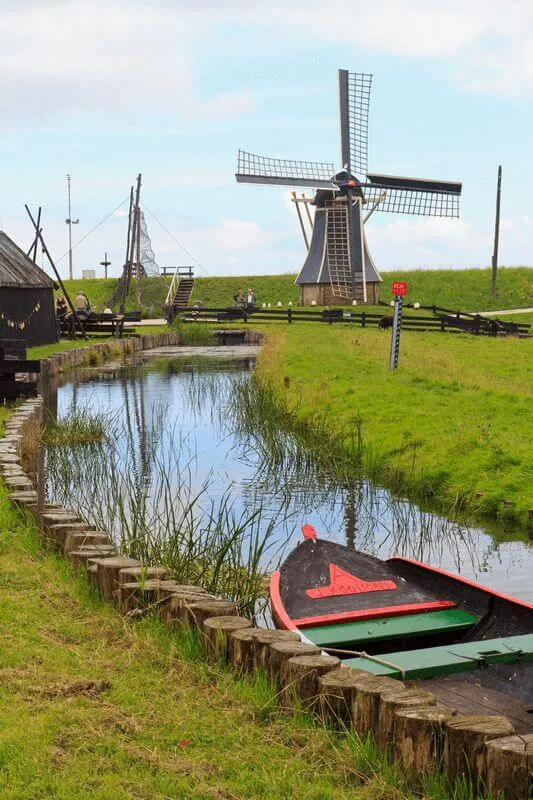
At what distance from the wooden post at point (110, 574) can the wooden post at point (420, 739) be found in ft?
10.4

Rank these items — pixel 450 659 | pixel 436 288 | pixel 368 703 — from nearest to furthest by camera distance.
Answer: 1. pixel 368 703
2. pixel 450 659
3. pixel 436 288

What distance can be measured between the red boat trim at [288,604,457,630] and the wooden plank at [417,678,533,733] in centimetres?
117

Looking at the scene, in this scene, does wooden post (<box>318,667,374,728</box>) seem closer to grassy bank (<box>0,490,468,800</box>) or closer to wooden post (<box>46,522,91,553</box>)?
A: grassy bank (<box>0,490,468,800</box>)

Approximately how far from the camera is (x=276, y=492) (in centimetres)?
1374

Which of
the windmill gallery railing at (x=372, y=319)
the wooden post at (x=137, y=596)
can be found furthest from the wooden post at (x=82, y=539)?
the windmill gallery railing at (x=372, y=319)

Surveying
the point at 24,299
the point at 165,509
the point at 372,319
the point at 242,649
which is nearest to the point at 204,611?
the point at 242,649

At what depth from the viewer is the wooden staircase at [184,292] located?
2458 inches

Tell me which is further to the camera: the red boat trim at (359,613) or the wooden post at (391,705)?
the red boat trim at (359,613)

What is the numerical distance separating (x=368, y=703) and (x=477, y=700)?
1201 millimetres

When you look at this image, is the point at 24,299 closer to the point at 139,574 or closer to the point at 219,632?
the point at 139,574

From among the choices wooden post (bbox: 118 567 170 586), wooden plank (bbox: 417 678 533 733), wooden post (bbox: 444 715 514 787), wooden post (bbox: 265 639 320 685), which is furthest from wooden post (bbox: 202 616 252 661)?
wooden post (bbox: 444 715 514 787)

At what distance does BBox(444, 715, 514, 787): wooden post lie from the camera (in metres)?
4.52

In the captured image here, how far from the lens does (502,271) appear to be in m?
69.3

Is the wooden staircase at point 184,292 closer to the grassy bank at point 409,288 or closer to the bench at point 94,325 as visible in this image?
the grassy bank at point 409,288
